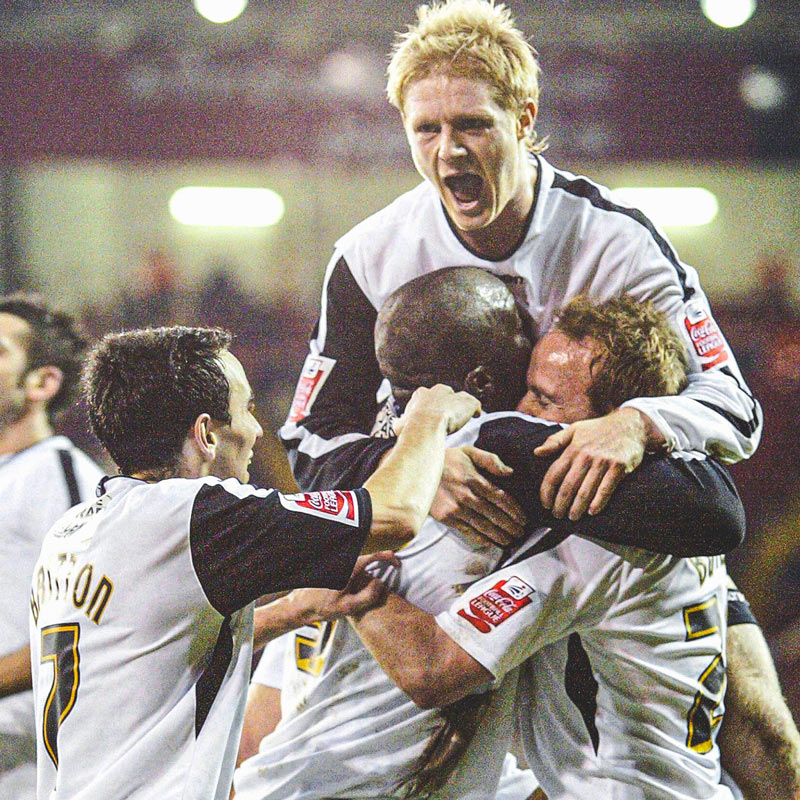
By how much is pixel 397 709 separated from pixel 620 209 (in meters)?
1.36

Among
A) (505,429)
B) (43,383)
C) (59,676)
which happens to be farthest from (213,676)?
(43,383)

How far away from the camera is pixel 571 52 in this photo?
366 inches

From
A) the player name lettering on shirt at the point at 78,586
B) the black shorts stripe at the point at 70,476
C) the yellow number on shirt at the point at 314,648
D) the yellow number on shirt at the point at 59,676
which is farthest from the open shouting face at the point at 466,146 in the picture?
the black shorts stripe at the point at 70,476

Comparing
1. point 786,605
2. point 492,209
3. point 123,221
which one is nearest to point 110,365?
point 492,209

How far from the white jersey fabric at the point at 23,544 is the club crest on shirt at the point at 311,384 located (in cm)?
80

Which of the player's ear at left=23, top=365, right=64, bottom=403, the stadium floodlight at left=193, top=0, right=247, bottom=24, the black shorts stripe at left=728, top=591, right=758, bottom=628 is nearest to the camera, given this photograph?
the black shorts stripe at left=728, top=591, right=758, bottom=628

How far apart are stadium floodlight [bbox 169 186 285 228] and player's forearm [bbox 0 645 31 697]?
7.89m

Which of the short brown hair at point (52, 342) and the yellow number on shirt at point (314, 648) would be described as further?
the short brown hair at point (52, 342)

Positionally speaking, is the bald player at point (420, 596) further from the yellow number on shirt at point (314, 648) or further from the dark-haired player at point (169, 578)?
the dark-haired player at point (169, 578)

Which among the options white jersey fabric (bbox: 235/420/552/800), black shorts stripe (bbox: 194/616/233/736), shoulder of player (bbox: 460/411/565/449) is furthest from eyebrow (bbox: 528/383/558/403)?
black shorts stripe (bbox: 194/616/233/736)

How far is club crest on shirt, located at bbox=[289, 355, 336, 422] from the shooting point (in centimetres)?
289

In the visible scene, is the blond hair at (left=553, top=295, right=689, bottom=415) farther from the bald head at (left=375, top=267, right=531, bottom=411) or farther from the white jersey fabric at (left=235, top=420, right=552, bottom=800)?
the white jersey fabric at (left=235, top=420, right=552, bottom=800)

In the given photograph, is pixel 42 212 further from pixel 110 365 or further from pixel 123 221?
pixel 110 365

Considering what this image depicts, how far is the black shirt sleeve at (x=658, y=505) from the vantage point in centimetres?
237
